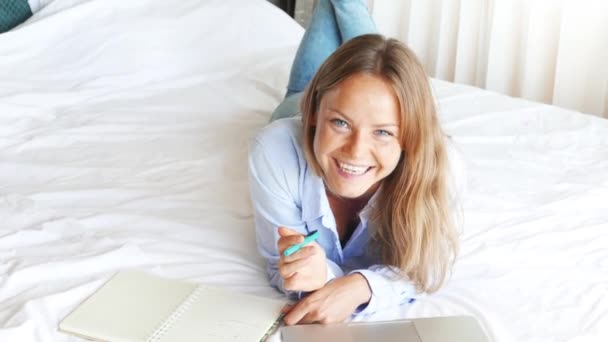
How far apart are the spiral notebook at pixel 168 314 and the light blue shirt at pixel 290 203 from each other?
0.10 m

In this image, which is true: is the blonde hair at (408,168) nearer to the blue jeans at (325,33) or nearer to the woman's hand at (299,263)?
the woman's hand at (299,263)

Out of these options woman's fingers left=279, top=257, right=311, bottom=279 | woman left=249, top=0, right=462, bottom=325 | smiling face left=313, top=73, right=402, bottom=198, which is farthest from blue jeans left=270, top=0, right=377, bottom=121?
woman's fingers left=279, top=257, right=311, bottom=279

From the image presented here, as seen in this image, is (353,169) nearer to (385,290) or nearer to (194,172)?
(385,290)

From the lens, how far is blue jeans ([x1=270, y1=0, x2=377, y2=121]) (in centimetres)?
185

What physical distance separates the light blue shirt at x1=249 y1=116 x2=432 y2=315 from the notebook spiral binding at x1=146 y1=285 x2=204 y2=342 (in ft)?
0.46

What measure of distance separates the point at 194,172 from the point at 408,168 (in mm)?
604

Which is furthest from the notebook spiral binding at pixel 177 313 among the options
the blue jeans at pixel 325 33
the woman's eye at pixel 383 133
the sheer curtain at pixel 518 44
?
the sheer curtain at pixel 518 44

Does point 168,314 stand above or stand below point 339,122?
below

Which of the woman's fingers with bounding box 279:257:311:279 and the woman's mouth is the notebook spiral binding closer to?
the woman's fingers with bounding box 279:257:311:279

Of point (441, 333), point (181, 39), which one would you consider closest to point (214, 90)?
point (181, 39)

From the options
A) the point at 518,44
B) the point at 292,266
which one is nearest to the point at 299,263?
the point at 292,266

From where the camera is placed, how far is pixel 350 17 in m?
1.84

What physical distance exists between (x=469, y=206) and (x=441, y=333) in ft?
1.51

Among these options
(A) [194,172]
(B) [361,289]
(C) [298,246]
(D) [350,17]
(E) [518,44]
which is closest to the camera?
(C) [298,246]
